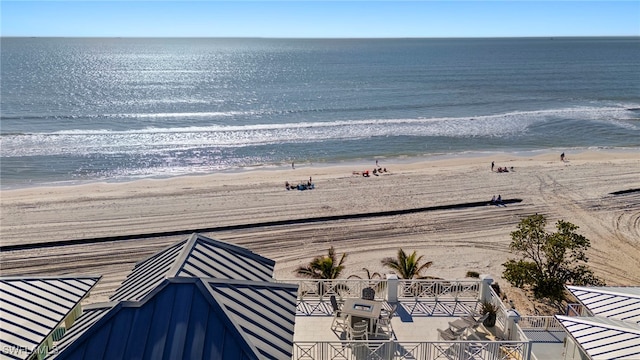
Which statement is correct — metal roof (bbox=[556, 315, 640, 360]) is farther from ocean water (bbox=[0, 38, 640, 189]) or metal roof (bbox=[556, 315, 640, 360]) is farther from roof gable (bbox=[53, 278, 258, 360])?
ocean water (bbox=[0, 38, 640, 189])

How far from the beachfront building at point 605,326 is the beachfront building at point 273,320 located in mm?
140

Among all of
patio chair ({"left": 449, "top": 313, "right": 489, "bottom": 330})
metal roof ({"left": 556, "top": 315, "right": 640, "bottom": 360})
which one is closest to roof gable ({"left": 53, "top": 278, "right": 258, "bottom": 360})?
patio chair ({"left": 449, "top": 313, "right": 489, "bottom": 330})

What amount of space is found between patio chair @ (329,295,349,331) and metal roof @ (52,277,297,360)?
137 inches

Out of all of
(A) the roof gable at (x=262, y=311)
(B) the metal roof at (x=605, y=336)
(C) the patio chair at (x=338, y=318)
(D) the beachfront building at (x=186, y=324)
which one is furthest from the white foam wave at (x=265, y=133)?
(B) the metal roof at (x=605, y=336)

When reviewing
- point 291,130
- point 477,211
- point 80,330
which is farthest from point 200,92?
point 80,330

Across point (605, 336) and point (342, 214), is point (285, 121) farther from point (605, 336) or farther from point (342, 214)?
point (605, 336)

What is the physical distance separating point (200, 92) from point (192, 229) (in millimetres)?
54515

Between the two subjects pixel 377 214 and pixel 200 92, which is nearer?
pixel 377 214

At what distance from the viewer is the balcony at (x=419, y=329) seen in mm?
10039

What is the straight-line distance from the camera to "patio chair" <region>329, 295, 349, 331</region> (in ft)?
36.6

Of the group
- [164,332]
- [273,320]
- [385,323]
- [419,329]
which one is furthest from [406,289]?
[164,332]

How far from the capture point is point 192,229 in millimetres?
23250

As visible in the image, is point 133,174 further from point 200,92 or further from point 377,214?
point 200,92

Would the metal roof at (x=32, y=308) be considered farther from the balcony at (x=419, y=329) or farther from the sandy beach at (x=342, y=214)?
the sandy beach at (x=342, y=214)
